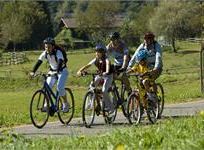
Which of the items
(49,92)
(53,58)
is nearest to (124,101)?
(49,92)

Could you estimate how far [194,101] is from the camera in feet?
61.0

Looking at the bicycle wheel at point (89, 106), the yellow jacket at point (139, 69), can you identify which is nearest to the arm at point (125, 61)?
the yellow jacket at point (139, 69)

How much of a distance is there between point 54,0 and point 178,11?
103355 millimetres

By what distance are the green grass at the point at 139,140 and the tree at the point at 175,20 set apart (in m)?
79.2

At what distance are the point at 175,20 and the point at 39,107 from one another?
77405 mm

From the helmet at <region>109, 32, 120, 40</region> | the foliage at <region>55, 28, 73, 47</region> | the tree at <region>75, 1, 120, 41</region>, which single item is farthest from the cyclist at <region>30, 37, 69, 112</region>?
the tree at <region>75, 1, 120, 41</region>

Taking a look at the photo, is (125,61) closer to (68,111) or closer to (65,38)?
(68,111)

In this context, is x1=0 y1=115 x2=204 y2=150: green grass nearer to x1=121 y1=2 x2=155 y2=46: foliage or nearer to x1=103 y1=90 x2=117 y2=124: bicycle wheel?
x1=103 y1=90 x2=117 y2=124: bicycle wheel

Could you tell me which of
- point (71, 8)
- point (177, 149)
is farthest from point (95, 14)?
point (177, 149)

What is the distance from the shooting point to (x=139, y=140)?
295 inches

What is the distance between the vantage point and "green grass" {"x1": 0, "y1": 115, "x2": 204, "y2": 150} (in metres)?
6.88

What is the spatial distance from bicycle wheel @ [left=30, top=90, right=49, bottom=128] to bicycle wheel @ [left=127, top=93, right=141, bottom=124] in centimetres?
176

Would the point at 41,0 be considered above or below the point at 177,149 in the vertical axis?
above

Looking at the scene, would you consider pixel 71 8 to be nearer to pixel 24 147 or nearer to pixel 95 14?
pixel 95 14
